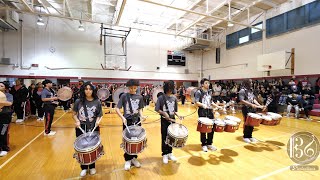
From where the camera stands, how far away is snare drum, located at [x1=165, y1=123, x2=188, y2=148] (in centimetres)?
282

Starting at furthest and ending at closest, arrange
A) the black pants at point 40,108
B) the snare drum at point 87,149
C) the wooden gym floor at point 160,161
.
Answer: the black pants at point 40,108 < the wooden gym floor at point 160,161 < the snare drum at point 87,149

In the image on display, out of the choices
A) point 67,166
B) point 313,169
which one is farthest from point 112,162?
point 313,169

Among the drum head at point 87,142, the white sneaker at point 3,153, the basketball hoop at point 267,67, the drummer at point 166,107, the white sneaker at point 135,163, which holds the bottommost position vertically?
the white sneaker at point 3,153

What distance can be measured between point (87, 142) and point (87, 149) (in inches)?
5.5

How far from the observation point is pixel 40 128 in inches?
232

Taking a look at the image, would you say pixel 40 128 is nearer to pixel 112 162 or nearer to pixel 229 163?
pixel 112 162

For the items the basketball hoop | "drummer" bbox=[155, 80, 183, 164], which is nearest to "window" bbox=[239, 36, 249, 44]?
the basketball hoop

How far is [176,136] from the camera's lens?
9.21 feet

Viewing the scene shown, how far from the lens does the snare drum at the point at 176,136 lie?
2824 mm

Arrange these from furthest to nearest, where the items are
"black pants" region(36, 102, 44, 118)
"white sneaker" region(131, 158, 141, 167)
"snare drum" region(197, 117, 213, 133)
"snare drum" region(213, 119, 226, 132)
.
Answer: "black pants" region(36, 102, 44, 118) < "snare drum" region(213, 119, 226, 132) < "snare drum" region(197, 117, 213, 133) < "white sneaker" region(131, 158, 141, 167)

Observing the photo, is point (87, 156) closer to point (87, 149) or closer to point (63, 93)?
point (87, 149)

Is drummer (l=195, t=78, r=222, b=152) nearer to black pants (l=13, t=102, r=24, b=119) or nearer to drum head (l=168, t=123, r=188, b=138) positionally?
drum head (l=168, t=123, r=188, b=138)

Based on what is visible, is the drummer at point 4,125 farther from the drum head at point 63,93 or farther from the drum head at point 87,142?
the drum head at point 87,142

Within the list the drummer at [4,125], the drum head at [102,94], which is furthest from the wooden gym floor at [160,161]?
the drum head at [102,94]
